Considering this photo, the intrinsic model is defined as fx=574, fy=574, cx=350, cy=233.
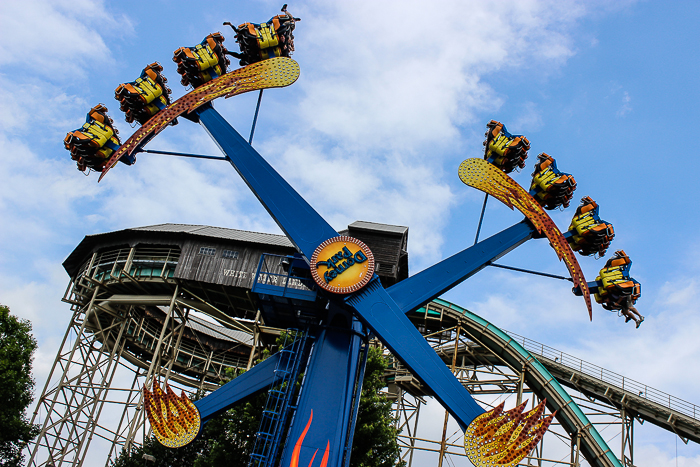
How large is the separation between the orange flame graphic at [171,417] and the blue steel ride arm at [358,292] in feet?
14.6

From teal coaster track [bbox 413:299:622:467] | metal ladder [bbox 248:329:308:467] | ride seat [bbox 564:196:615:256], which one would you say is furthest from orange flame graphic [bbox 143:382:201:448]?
teal coaster track [bbox 413:299:622:467]

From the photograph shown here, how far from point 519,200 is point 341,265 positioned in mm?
6134

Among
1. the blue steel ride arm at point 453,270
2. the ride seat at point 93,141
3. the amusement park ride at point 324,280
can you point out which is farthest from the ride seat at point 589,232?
the ride seat at point 93,141

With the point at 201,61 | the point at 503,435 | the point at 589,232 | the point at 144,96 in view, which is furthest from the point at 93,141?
the point at 589,232

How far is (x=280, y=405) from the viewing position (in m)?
12.5

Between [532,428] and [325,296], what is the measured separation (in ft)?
16.4

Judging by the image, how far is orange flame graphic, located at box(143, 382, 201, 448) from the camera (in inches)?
505

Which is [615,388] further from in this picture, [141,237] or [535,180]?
[141,237]

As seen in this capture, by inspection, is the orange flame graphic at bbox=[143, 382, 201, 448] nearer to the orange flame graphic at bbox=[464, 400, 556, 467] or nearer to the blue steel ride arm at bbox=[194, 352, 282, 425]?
the blue steel ride arm at bbox=[194, 352, 282, 425]

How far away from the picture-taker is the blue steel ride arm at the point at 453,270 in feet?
44.1

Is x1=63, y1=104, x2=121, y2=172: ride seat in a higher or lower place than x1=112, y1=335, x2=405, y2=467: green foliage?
higher

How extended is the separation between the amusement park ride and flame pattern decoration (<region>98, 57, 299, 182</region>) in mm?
34

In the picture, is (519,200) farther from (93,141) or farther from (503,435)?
(93,141)

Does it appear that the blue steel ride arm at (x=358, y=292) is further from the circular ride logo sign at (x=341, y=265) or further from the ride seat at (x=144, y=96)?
the ride seat at (x=144, y=96)
